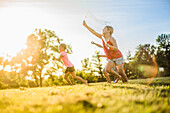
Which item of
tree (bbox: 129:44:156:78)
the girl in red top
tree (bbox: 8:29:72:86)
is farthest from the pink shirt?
tree (bbox: 129:44:156:78)

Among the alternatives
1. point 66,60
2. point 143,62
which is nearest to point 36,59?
point 66,60

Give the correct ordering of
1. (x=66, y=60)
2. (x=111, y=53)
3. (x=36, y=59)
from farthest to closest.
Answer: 1. (x=36, y=59)
2. (x=66, y=60)
3. (x=111, y=53)

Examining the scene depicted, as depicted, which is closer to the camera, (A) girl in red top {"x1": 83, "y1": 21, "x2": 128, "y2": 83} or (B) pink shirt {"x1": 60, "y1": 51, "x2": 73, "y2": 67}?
(A) girl in red top {"x1": 83, "y1": 21, "x2": 128, "y2": 83}

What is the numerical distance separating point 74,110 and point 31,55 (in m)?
34.0

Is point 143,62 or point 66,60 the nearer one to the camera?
point 66,60

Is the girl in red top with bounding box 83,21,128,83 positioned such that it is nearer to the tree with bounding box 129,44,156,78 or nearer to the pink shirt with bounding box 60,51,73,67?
the pink shirt with bounding box 60,51,73,67

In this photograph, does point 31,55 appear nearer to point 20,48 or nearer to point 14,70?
point 20,48

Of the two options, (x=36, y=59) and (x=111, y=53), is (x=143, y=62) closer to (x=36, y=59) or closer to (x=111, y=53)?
(x=36, y=59)

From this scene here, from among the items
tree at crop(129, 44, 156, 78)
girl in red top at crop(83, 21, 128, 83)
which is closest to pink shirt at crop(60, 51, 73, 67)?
girl in red top at crop(83, 21, 128, 83)

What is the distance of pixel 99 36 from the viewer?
20.6 feet

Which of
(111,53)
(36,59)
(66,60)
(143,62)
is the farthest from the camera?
(143,62)

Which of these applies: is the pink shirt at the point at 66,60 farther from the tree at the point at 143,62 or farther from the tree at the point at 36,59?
the tree at the point at 143,62

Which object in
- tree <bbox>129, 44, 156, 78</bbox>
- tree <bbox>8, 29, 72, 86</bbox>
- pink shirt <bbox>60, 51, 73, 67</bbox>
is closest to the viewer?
pink shirt <bbox>60, 51, 73, 67</bbox>

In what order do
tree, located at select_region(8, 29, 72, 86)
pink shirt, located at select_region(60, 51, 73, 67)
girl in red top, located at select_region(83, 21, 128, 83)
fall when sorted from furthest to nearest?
tree, located at select_region(8, 29, 72, 86) → pink shirt, located at select_region(60, 51, 73, 67) → girl in red top, located at select_region(83, 21, 128, 83)
